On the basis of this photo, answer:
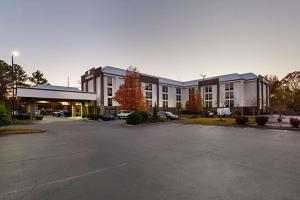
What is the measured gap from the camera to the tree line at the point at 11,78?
35281 mm

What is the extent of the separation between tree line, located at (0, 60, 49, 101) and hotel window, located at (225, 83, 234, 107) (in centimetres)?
5379

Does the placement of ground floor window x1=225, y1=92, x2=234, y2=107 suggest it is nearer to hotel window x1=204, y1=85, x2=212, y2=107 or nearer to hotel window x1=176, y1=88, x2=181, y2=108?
hotel window x1=204, y1=85, x2=212, y2=107

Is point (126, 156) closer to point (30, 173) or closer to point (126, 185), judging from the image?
point (126, 185)

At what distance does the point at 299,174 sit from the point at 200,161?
2.93m

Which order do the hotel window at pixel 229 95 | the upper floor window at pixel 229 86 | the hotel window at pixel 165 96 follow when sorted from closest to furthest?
the hotel window at pixel 229 95 → the upper floor window at pixel 229 86 → the hotel window at pixel 165 96

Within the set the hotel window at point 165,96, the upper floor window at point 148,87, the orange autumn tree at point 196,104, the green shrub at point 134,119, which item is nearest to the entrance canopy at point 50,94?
the upper floor window at point 148,87

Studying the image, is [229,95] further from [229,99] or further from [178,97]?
[178,97]

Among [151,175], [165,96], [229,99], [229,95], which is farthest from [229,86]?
[151,175]

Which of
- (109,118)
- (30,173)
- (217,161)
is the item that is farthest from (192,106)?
(30,173)

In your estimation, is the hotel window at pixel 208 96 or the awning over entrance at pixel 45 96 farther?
the hotel window at pixel 208 96

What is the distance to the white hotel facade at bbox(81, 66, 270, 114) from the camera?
42594 mm

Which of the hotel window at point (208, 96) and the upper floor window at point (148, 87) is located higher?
the upper floor window at point (148, 87)

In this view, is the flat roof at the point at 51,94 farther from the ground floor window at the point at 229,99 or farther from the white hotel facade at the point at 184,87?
the ground floor window at the point at 229,99

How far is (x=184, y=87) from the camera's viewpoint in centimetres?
6462
